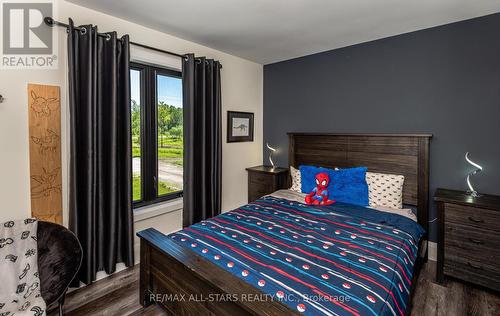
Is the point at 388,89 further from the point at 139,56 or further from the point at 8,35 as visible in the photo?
the point at 8,35

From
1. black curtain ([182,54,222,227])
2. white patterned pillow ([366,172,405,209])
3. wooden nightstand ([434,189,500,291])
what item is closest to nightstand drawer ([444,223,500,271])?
wooden nightstand ([434,189,500,291])

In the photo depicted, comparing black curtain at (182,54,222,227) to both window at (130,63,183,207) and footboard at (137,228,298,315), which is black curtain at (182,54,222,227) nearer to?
window at (130,63,183,207)

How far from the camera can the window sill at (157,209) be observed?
2796 mm

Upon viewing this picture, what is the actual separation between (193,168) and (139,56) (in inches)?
52.2

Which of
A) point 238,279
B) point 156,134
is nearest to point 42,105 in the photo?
point 156,134

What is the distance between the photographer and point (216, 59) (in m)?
3.47

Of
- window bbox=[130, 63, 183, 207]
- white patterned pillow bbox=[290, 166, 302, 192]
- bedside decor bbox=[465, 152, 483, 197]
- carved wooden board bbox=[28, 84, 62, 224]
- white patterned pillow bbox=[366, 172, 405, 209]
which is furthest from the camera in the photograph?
white patterned pillow bbox=[290, 166, 302, 192]

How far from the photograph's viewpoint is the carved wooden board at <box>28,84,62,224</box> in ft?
6.67

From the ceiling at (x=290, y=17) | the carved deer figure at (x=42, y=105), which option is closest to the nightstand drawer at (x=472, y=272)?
the ceiling at (x=290, y=17)

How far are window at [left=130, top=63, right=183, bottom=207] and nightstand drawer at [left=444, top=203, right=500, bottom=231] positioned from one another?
2891mm

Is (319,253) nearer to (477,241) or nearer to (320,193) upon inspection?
(320,193)

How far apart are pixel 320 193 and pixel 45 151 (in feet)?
8.62

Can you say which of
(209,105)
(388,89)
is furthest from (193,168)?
(388,89)

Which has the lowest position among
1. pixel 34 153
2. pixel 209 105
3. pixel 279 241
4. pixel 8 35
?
pixel 279 241
